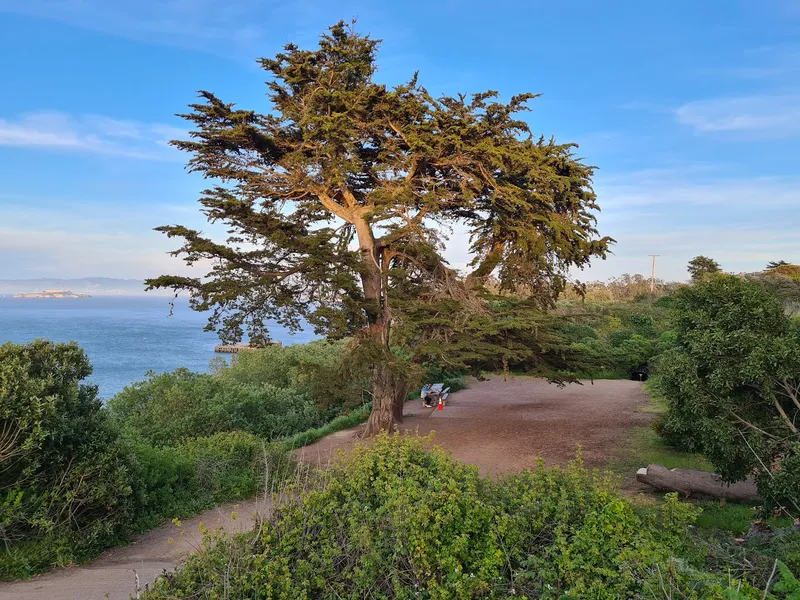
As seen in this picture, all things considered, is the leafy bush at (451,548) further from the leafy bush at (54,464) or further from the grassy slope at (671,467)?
the leafy bush at (54,464)

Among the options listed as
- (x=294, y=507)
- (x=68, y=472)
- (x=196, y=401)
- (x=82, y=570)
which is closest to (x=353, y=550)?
(x=294, y=507)

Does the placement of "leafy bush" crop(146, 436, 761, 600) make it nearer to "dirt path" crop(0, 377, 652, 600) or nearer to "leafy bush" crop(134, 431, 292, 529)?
"dirt path" crop(0, 377, 652, 600)

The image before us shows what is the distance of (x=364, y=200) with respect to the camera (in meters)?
13.6

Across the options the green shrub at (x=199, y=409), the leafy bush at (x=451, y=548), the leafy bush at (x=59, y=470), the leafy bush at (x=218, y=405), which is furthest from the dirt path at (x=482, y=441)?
the green shrub at (x=199, y=409)

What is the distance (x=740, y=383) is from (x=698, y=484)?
260 centimetres

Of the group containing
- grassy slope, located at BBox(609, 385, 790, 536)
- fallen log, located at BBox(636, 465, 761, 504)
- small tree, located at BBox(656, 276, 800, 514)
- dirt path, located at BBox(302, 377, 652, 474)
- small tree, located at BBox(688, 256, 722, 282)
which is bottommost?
dirt path, located at BBox(302, 377, 652, 474)

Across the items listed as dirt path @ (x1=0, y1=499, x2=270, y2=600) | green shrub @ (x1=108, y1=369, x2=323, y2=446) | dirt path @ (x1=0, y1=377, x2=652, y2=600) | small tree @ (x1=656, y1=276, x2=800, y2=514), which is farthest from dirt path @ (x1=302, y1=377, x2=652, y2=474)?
small tree @ (x1=656, y1=276, x2=800, y2=514)

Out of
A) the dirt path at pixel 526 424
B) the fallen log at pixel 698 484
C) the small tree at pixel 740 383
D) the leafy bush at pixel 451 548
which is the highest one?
the small tree at pixel 740 383

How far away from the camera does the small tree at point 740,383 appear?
5.54m

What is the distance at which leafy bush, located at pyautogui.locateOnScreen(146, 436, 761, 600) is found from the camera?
11.6 feet

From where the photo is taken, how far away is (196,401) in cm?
1238

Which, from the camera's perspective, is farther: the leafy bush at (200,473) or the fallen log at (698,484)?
the fallen log at (698,484)

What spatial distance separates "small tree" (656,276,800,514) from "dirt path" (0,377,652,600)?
11.8 ft

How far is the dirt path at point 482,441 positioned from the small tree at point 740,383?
11.8ft
